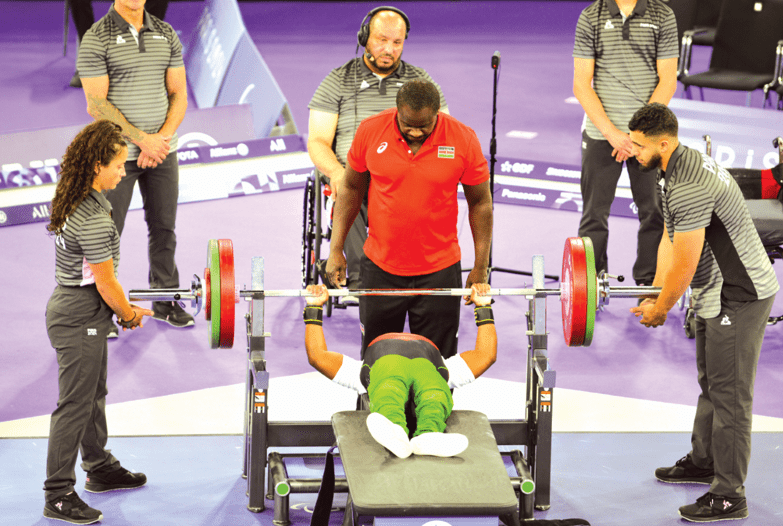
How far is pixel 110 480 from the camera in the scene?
13.5 ft

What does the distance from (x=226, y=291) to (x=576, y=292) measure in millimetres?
1350

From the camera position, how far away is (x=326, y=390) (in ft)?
17.0

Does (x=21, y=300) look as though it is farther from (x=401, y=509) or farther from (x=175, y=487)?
(x=401, y=509)

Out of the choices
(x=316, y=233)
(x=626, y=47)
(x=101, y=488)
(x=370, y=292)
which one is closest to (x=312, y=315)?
(x=370, y=292)

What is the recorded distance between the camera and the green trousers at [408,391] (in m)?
3.47

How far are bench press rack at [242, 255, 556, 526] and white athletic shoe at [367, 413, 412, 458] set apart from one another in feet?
1.91

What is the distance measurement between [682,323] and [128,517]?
3.65 metres

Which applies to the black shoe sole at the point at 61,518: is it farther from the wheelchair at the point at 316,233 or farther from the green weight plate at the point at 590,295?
the wheelchair at the point at 316,233

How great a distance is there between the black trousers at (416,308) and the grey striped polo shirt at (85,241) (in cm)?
109

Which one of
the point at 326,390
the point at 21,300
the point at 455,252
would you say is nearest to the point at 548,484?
the point at 455,252

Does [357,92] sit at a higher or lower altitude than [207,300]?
higher

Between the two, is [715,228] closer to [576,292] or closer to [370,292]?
[576,292]

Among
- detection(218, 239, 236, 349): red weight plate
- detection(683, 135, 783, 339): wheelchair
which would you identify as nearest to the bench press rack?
detection(218, 239, 236, 349): red weight plate

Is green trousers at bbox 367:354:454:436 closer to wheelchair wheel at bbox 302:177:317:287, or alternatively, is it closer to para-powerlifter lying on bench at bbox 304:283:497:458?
para-powerlifter lying on bench at bbox 304:283:497:458
